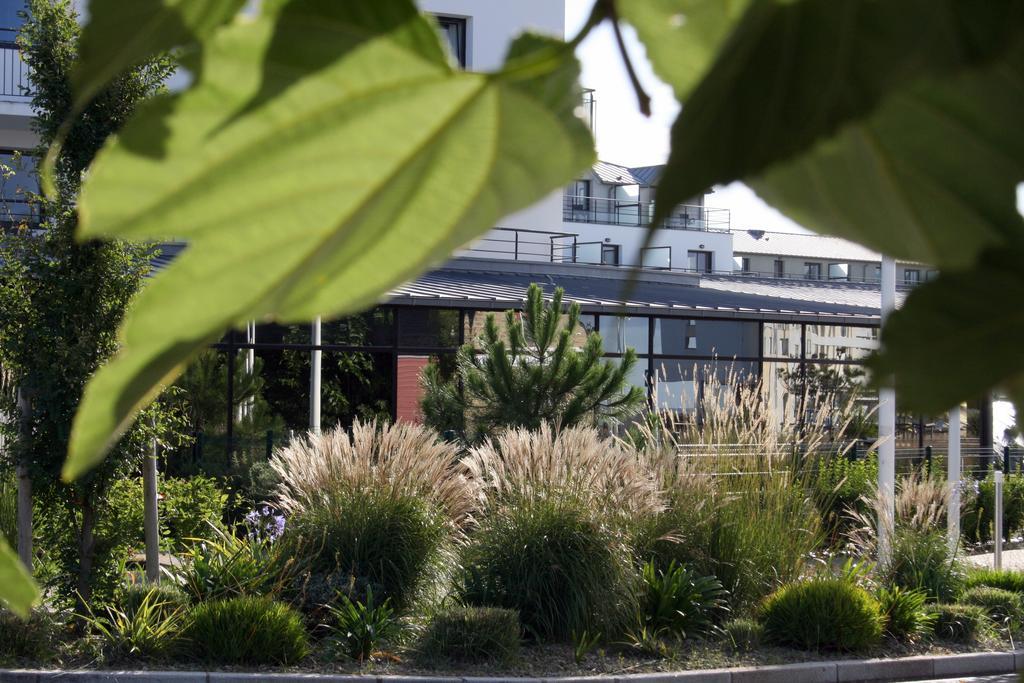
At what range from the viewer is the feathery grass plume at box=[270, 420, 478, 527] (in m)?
8.28

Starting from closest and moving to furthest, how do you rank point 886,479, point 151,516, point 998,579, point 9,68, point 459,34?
point 151,516, point 998,579, point 886,479, point 9,68, point 459,34

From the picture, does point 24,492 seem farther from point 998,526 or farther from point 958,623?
point 998,526

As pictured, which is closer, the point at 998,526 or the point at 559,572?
the point at 559,572

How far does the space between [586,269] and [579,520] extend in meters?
12.6

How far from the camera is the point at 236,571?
7.53 meters

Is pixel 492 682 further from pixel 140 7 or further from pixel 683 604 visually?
pixel 140 7

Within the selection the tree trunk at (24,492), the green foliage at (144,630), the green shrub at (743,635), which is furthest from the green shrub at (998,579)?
the tree trunk at (24,492)

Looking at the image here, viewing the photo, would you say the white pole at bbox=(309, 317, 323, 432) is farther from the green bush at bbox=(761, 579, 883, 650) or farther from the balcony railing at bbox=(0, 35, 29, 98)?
the green bush at bbox=(761, 579, 883, 650)

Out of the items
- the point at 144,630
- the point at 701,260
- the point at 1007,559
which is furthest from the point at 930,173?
the point at 701,260

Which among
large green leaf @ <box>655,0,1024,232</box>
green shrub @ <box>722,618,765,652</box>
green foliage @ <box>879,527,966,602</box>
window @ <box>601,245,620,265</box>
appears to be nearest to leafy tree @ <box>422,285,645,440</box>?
green foliage @ <box>879,527,966,602</box>

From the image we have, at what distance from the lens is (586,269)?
20.0 m

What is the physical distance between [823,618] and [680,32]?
8408 mm

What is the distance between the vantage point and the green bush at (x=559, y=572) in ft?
24.9

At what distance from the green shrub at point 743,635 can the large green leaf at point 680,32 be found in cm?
805
